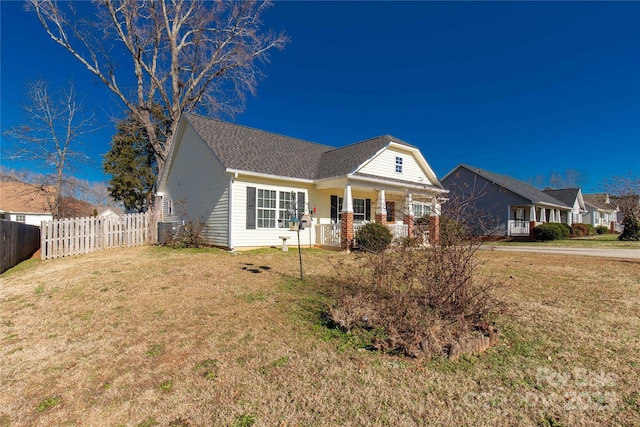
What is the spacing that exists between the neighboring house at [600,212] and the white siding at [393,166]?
45.1m

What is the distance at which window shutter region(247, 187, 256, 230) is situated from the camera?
40.9 feet

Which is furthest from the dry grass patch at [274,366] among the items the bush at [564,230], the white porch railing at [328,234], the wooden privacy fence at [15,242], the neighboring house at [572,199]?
the neighboring house at [572,199]

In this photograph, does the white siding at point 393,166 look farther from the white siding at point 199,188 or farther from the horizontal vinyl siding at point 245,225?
the white siding at point 199,188

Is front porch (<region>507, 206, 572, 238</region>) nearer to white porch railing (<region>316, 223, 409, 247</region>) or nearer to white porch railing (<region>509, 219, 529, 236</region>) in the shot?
white porch railing (<region>509, 219, 529, 236</region>)

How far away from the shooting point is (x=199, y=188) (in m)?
14.3

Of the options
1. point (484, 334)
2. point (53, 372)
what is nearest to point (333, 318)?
point (484, 334)

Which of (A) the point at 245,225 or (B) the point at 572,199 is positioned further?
(B) the point at 572,199

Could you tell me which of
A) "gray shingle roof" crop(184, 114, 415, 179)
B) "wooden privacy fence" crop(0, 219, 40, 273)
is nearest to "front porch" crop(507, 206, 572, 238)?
"gray shingle roof" crop(184, 114, 415, 179)

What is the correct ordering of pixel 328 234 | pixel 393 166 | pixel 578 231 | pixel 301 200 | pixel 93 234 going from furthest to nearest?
pixel 578 231 < pixel 393 166 < pixel 328 234 < pixel 301 200 < pixel 93 234

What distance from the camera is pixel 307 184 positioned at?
14234 mm

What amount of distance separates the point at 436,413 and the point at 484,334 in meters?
1.74

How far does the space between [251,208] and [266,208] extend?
734 millimetres

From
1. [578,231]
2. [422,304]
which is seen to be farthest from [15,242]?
[578,231]

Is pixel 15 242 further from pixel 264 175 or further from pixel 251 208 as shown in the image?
pixel 264 175
